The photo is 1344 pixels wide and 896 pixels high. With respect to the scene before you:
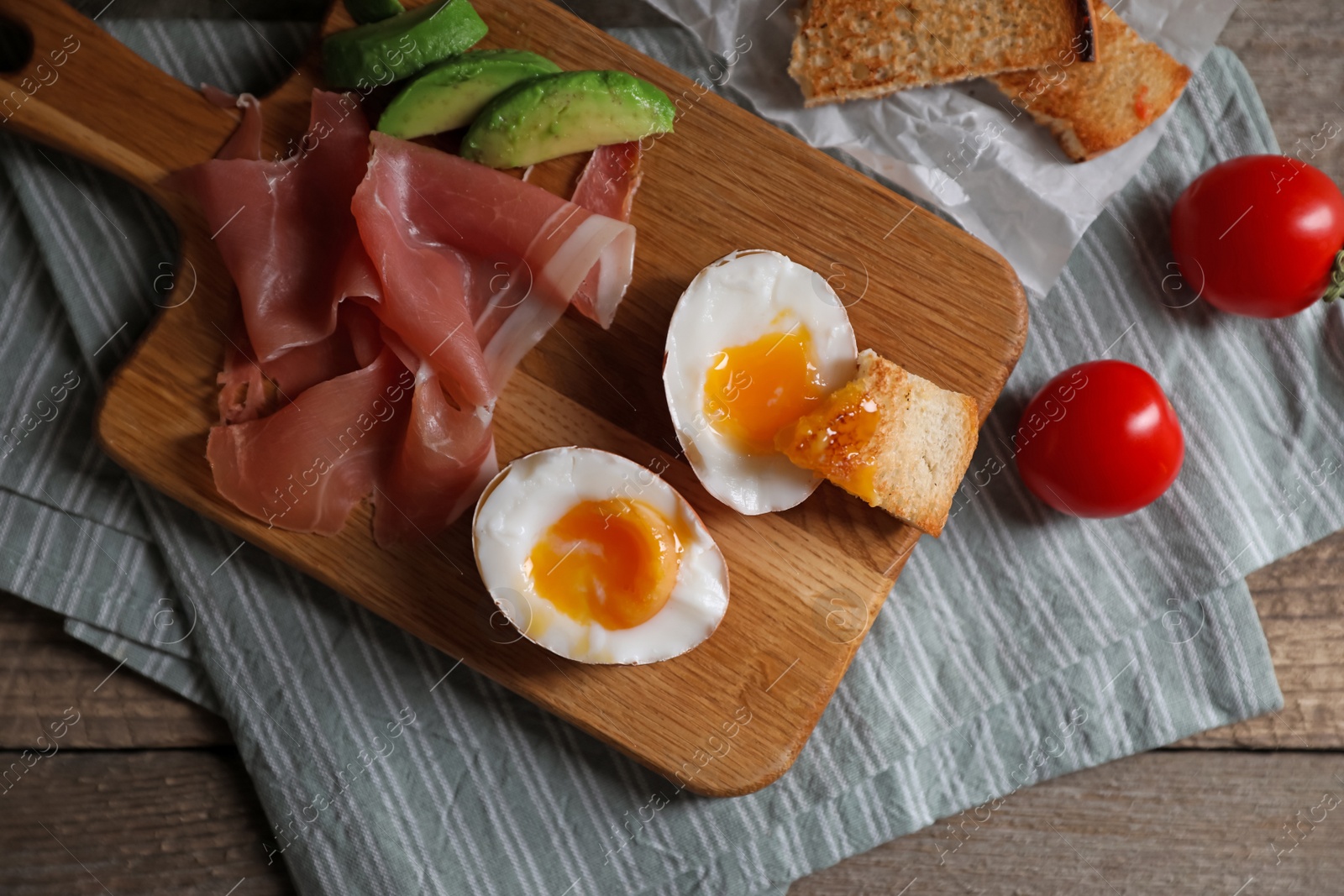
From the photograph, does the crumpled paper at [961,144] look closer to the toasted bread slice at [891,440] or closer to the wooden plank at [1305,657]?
the toasted bread slice at [891,440]

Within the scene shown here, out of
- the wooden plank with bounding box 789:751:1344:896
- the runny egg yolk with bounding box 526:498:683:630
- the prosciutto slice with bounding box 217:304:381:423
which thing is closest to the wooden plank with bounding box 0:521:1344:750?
the wooden plank with bounding box 789:751:1344:896

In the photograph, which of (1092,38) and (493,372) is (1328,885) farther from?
(493,372)

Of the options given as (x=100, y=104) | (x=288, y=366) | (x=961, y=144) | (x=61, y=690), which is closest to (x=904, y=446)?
(x=961, y=144)

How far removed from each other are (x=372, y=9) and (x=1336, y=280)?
8.11 feet

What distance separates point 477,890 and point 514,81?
204cm

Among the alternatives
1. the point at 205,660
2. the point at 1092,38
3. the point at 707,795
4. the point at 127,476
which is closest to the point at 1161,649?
the point at 707,795

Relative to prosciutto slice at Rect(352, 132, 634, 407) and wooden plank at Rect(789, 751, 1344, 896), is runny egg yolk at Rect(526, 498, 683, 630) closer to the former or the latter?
prosciutto slice at Rect(352, 132, 634, 407)

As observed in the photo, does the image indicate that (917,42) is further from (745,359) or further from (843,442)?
(843,442)

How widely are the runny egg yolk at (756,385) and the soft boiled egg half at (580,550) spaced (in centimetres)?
22

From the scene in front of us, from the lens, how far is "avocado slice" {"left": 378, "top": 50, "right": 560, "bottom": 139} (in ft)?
7.32

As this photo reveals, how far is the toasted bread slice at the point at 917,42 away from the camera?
93.4 inches

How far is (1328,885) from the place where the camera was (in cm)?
257

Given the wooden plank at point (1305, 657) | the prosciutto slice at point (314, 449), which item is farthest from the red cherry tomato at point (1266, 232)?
the prosciutto slice at point (314, 449)

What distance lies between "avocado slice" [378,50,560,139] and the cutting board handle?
19.7 inches
